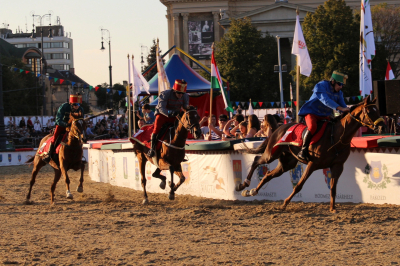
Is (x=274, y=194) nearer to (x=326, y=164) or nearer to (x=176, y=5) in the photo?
(x=326, y=164)

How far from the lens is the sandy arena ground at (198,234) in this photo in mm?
6600

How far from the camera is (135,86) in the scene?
2269cm

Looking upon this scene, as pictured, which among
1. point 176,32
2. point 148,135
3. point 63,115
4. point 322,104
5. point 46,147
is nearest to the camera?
point 322,104

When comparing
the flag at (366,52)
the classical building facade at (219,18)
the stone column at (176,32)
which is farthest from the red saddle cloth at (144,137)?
the stone column at (176,32)

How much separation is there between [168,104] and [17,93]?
2170 inches

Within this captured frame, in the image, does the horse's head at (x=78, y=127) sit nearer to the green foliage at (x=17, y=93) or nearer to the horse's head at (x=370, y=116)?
the horse's head at (x=370, y=116)

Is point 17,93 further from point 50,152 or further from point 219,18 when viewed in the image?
point 50,152

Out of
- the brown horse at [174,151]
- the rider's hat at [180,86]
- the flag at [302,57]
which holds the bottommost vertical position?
the brown horse at [174,151]

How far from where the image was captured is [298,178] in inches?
466

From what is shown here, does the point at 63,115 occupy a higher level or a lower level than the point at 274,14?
lower

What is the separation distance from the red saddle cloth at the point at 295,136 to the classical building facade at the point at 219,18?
6176 cm

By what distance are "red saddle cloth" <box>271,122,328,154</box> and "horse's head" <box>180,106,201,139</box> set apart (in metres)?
1.58

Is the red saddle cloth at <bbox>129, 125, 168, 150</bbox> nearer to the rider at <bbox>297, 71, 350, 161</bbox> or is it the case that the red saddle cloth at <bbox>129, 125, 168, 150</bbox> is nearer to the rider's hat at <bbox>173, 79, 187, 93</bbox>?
the rider's hat at <bbox>173, 79, 187, 93</bbox>

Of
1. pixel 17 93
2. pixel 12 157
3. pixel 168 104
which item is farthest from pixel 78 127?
pixel 17 93
